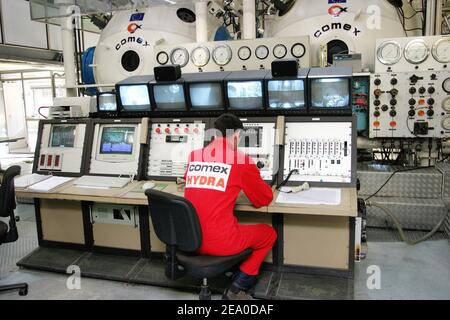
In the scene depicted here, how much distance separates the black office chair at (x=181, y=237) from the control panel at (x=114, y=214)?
3.31 ft

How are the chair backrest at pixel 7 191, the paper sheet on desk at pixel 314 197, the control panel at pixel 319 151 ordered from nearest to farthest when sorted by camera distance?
the paper sheet on desk at pixel 314 197
the chair backrest at pixel 7 191
the control panel at pixel 319 151

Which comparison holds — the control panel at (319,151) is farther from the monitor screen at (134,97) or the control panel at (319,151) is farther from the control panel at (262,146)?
the monitor screen at (134,97)

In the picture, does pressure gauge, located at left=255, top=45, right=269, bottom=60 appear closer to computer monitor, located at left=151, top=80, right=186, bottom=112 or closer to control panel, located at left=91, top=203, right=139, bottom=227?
computer monitor, located at left=151, top=80, right=186, bottom=112

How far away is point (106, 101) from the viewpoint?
385 centimetres

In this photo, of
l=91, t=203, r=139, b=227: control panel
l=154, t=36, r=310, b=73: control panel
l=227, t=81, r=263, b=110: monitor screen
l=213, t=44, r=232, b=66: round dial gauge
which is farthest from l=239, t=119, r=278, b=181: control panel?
l=213, t=44, r=232, b=66: round dial gauge

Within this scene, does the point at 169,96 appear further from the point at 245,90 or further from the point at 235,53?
the point at 235,53

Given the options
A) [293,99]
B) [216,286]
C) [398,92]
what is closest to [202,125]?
[293,99]

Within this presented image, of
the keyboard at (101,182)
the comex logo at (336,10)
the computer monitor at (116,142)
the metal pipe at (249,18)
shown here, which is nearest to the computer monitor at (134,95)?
the computer monitor at (116,142)

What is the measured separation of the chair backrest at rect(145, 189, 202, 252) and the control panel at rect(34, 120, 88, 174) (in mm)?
1400

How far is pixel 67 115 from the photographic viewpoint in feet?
12.5

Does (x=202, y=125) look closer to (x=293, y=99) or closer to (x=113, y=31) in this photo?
(x=293, y=99)

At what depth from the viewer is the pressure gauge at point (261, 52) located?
13.8ft

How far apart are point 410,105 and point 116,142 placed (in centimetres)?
274

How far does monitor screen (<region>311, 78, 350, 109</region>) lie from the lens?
259 centimetres
